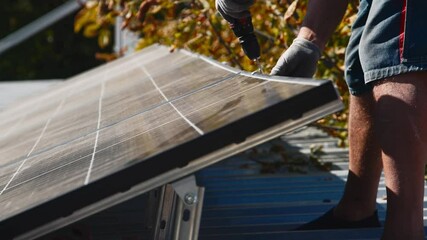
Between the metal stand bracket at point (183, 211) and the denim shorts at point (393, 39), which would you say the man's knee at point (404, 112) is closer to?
the denim shorts at point (393, 39)

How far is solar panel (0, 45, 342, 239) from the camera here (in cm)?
217

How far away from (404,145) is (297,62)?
41cm

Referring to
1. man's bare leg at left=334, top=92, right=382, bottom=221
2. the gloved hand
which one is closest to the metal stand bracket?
the gloved hand

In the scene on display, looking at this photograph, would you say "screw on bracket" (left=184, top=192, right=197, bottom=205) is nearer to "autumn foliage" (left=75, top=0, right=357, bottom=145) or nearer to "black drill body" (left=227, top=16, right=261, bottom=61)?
"black drill body" (left=227, top=16, right=261, bottom=61)

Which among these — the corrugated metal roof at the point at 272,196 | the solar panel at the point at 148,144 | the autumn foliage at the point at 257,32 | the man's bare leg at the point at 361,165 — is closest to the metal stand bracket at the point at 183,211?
the solar panel at the point at 148,144

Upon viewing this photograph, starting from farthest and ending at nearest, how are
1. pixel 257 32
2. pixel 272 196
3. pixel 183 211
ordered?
pixel 257 32
pixel 272 196
pixel 183 211

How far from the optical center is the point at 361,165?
3.44 m

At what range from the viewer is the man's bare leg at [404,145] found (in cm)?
283

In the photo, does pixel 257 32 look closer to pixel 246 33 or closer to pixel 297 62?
pixel 246 33

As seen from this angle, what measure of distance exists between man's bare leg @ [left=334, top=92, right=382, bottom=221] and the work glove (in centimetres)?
54

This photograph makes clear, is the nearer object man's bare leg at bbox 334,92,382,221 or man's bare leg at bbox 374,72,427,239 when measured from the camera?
man's bare leg at bbox 374,72,427,239

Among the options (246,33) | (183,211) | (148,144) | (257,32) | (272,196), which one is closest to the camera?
(148,144)

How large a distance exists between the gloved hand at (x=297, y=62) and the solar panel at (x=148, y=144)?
0.33 ft

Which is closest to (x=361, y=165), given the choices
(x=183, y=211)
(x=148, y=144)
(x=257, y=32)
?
(x=183, y=211)
